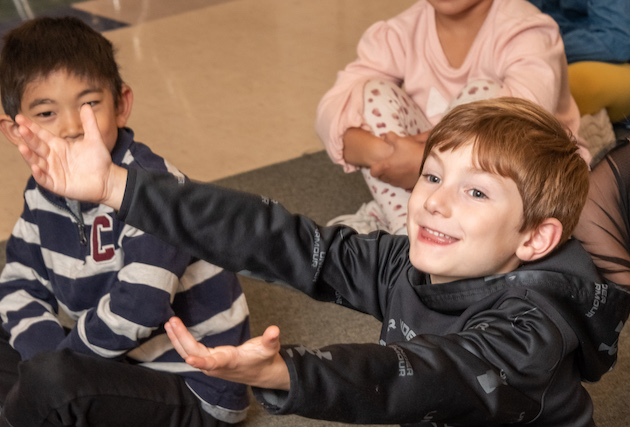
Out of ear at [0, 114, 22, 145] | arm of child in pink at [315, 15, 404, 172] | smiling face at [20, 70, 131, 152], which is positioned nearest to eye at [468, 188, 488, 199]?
smiling face at [20, 70, 131, 152]

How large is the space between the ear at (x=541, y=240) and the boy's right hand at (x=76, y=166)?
16.3 inches

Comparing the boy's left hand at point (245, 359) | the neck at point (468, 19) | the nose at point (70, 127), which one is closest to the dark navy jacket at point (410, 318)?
the boy's left hand at point (245, 359)

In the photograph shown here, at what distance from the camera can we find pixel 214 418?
1146 mm

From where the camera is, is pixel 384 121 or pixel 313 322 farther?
pixel 384 121

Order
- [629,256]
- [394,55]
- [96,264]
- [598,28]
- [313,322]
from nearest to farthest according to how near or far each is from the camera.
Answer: [629,256]
[96,264]
[313,322]
[394,55]
[598,28]

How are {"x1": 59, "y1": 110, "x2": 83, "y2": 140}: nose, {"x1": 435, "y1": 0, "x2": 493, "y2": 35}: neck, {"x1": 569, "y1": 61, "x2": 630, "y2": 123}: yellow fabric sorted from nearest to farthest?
{"x1": 59, "y1": 110, "x2": 83, "y2": 140}: nose < {"x1": 435, "y1": 0, "x2": 493, "y2": 35}: neck < {"x1": 569, "y1": 61, "x2": 630, "y2": 123}: yellow fabric

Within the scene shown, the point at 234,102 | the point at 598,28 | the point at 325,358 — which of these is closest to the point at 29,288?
the point at 325,358

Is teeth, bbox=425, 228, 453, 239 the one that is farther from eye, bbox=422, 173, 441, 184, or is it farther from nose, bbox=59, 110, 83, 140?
nose, bbox=59, 110, 83, 140

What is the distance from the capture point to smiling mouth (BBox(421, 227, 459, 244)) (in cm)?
79

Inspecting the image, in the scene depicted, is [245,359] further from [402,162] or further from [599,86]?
[599,86]

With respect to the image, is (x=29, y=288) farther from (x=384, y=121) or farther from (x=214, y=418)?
(x=384, y=121)

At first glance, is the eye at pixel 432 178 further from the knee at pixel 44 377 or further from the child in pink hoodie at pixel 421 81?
the child in pink hoodie at pixel 421 81

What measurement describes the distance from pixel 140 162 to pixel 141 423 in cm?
36

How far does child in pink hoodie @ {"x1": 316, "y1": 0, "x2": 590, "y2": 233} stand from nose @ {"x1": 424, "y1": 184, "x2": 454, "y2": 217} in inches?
27.7
